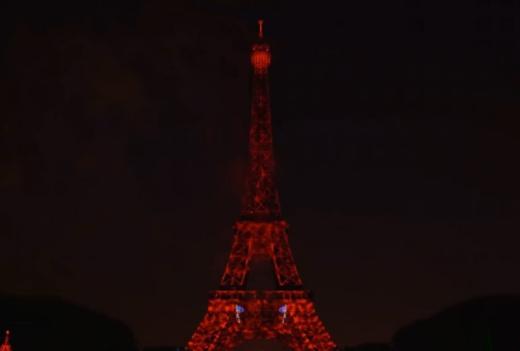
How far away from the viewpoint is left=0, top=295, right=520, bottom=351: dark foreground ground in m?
36.5

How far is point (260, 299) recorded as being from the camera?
39375mm

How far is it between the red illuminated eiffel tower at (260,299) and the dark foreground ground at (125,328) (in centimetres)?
704

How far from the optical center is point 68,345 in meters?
41.4

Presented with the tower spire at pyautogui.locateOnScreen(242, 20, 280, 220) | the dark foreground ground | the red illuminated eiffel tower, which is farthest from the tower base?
the dark foreground ground

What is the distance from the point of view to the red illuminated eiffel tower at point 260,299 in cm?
3900

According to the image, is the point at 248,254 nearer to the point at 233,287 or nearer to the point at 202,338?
the point at 233,287

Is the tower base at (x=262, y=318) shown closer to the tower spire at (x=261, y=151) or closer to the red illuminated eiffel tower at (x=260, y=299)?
the red illuminated eiffel tower at (x=260, y=299)

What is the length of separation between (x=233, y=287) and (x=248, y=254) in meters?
1.89

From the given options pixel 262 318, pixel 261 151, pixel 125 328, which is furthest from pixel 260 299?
pixel 125 328

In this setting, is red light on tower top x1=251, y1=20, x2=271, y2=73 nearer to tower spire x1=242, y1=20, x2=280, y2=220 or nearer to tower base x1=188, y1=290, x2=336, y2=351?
tower spire x1=242, y1=20, x2=280, y2=220

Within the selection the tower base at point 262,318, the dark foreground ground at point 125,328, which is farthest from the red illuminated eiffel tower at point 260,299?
the dark foreground ground at point 125,328

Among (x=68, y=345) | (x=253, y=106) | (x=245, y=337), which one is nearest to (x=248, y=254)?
(x=245, y=337)

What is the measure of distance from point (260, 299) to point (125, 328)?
45.1 feet

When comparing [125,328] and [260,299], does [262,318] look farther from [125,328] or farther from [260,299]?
[125,328]
